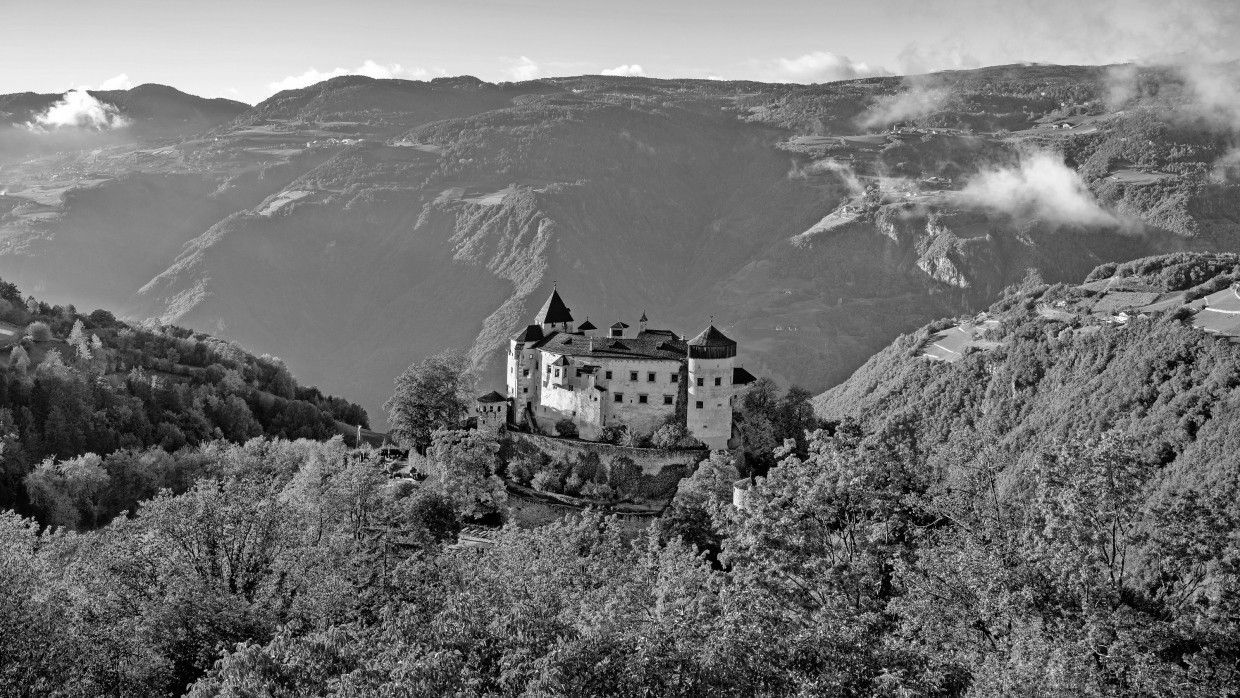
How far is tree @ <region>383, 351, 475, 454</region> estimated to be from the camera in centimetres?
9606

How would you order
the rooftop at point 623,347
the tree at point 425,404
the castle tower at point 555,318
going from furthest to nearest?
the castle tower at point 555,318 < the tree at point 425,404 < the rooftop at point 623,347

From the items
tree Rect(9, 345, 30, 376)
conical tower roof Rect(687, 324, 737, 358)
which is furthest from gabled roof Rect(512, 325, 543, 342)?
tree Rect(9, 345, 30, 376)

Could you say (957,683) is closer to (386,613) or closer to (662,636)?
(662,636)

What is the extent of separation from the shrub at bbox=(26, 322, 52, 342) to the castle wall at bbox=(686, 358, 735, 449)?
81523 millimetres

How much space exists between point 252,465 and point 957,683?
64.6 m

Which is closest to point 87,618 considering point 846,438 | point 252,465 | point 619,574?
point 619,574

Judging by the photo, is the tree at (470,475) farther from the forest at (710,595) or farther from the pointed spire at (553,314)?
the pointed spire at (553,314)

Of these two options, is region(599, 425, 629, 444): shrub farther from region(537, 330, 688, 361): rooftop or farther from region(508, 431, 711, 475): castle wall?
region(537, 330, 688, 361): rooftop

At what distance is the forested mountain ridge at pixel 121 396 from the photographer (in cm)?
11256

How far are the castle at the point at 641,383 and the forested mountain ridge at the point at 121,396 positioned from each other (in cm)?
3643

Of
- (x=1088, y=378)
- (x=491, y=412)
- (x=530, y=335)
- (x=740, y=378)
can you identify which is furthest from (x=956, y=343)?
(x=491, y=412)

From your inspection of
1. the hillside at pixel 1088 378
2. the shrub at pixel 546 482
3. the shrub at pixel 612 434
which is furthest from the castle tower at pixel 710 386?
the hillside at pixel 1088 378

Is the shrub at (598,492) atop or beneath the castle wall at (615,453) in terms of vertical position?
beneath

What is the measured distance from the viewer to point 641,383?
295 ft
